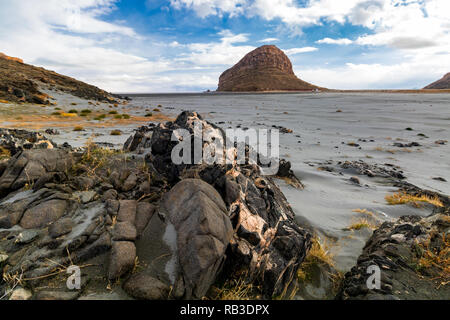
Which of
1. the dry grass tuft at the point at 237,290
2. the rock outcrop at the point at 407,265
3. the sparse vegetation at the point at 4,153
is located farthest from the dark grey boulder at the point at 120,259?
the sparse vegetation at the point at 4,153

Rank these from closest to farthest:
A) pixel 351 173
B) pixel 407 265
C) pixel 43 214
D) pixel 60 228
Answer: pixel 60 228
pixel 407 265
pixel 43 214
pixel 351 173

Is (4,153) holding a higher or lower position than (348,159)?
higher

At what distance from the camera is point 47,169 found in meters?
5.02

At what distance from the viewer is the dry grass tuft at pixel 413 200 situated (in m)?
7.28

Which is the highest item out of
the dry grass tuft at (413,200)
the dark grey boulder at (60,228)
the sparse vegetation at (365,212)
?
the dark grey boulder at (60,228)

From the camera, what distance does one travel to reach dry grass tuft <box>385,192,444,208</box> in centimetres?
728

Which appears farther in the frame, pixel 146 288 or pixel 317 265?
pixel 317 265

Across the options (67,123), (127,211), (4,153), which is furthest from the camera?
(67,123)

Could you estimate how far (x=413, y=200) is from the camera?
754 cm

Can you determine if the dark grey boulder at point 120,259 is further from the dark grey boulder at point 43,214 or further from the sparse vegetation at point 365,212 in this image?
the sparse vegetation at point 365,212

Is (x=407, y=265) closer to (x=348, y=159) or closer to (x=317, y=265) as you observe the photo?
(x=317, y=265)

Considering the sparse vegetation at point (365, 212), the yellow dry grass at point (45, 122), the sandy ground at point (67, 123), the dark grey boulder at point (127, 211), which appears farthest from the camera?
the yellow dry grass at point (45, 122)

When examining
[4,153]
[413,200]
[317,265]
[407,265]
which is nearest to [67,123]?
[4,153]
